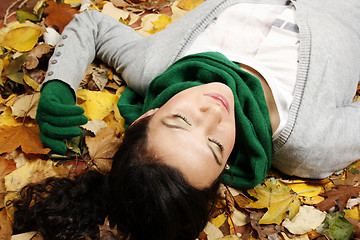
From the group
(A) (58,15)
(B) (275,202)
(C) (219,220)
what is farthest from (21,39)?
(B) (275,202)

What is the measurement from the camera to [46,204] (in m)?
1.28

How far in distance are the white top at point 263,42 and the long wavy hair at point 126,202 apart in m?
0.57

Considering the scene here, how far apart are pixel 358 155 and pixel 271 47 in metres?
0.72

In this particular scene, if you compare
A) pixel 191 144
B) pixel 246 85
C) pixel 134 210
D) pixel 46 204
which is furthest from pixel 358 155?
pixel 46 204

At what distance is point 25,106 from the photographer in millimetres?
1693

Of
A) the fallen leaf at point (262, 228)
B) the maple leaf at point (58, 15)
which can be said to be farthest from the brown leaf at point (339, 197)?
the maple leaf at point (58, 15)

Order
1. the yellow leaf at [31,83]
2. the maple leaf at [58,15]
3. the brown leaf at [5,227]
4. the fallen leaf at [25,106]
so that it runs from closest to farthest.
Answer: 1. the brown leaf at [5,227]
2. the fallen leaf at [25,106]
3. the yellow leaf at [31,83]
4. the maple leaf at [58,15]

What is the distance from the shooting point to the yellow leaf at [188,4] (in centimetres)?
230

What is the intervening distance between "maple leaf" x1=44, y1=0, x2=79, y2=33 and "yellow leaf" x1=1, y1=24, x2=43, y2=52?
178mm

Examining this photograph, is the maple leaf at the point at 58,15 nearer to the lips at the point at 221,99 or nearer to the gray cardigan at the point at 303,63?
the gray cardigan at the point at 303,63

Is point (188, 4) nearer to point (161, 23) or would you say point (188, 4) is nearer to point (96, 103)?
point (161, 23)

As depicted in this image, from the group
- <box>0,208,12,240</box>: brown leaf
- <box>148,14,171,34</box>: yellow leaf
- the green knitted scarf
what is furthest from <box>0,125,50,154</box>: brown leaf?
<box>148,14,171,34</box>: yellow leaf

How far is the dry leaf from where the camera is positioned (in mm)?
1573

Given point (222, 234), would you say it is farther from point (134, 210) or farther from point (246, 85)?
point (246, 85)
